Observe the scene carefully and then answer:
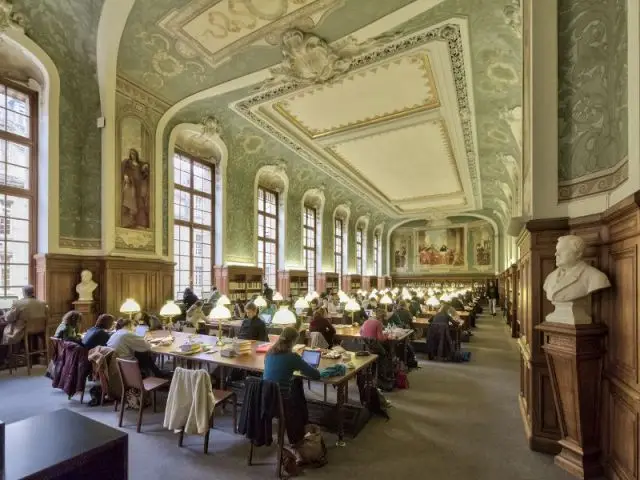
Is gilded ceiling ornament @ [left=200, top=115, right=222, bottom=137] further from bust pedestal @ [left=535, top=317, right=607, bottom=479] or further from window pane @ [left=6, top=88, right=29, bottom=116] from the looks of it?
bust pedestal @ [left=535, top=317, right=607, bottom=479]

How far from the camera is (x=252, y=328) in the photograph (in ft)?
19.7

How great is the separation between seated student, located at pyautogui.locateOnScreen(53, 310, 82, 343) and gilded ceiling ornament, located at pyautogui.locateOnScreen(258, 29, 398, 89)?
5.77 meters

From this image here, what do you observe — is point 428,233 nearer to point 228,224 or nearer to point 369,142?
point 369,142

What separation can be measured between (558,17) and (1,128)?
28.9 ft

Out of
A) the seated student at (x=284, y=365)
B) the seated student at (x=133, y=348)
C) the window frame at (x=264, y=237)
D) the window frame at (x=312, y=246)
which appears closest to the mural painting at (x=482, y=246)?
the window frame at (x=312, y=246)

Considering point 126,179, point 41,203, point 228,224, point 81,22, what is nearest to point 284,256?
point 228,224

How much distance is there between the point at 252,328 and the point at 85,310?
394 centimetres

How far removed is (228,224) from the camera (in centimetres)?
1209

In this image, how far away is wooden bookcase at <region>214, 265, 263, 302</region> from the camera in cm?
1166

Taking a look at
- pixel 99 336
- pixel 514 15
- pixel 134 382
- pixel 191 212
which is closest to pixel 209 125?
pixel 191 212

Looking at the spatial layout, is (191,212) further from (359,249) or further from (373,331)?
(359,249)

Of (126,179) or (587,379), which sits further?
(126,179)

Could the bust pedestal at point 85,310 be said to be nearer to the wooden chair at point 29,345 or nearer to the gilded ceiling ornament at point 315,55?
the wooden chair at point 29,345

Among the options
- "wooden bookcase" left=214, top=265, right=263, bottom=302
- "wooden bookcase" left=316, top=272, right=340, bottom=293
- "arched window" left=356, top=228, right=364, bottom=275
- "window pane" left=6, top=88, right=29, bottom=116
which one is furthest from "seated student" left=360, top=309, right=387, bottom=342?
"arched window" left=356, top=228, right=364, bottom=275
